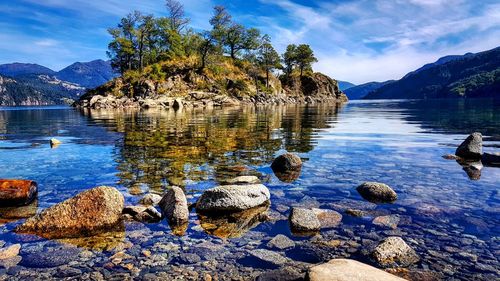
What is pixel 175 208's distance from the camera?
Result: 8492 millimetres

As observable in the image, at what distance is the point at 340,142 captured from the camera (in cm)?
2217

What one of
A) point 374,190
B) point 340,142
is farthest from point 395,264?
point 340,142

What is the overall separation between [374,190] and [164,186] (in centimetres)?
695

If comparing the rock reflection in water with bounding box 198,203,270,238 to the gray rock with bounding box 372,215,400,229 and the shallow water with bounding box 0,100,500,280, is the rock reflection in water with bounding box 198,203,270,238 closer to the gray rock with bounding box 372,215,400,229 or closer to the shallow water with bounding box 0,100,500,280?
the shallow water with bounding box 0,100,500,280

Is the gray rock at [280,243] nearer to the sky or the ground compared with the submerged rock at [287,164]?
nearer to the ground

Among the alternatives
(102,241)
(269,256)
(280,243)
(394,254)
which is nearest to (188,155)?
(102,241)

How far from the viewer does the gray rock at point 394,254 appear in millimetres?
6238

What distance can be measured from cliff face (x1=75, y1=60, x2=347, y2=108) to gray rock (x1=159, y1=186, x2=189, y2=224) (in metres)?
77.7

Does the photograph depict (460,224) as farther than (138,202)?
No

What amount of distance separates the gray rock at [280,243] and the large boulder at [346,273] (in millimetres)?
1660

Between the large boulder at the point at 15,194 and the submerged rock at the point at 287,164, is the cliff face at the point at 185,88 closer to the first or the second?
the submerged rock at the point at 287,164

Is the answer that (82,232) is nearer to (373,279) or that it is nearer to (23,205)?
(23,205)

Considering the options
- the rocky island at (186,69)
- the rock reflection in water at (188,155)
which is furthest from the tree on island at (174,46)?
the rock reflection in water at (188,155)

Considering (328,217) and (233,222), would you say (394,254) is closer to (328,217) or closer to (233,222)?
(328,217)
